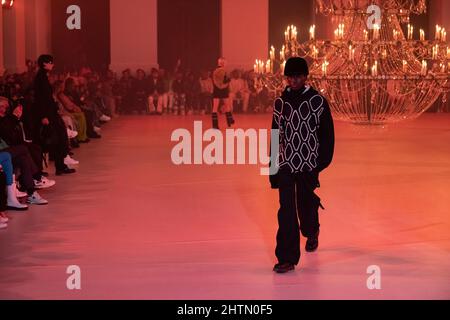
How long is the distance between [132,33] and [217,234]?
20.0 meters

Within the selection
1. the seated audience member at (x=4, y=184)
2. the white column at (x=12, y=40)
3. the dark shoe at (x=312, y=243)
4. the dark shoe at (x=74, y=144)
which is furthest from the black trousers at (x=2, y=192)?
the white column at (x=12, y=40)

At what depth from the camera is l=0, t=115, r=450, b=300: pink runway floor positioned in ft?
23.3

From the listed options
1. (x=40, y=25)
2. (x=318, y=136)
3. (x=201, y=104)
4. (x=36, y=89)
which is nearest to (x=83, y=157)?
(x=36, y=89)

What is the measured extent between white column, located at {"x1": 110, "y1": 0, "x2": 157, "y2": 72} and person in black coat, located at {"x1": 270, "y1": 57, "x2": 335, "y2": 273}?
69.2 feet

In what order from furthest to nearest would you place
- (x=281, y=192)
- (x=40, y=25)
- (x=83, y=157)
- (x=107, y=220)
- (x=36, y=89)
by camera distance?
(x=40, y=25), (x=83, y=157), (x=36, y=89), (x=107, y=220), (x=281, y=192)

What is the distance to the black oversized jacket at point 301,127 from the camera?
770 cm

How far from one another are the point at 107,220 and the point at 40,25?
67.4 ft

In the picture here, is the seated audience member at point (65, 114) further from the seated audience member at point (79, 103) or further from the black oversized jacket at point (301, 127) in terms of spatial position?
the black oversized jacket at point (301, 127)

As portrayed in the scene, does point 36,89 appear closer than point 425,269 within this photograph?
No

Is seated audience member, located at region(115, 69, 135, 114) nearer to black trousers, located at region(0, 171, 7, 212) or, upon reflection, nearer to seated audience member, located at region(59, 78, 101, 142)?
seated audience member, located at region(59, 78, 101, 142)

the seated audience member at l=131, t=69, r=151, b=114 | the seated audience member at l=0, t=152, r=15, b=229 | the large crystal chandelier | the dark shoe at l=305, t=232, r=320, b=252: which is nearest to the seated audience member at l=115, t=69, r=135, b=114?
the seated audience member at l=131, t=69, r=151, b=114

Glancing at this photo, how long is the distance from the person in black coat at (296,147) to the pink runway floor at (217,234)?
0.26 metres

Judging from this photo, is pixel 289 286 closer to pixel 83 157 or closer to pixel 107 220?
pixel 107 220

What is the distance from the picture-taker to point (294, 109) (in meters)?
7.70
